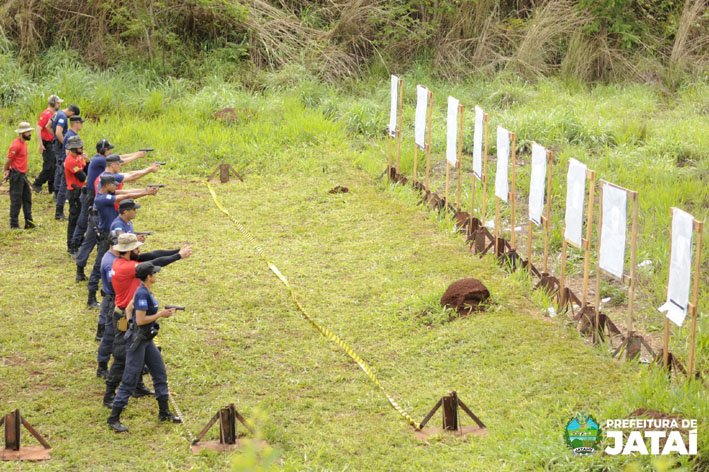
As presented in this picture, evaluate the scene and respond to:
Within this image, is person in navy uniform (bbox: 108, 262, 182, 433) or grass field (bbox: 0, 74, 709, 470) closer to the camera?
grass field (bbox: 0, 74, 709, 470)

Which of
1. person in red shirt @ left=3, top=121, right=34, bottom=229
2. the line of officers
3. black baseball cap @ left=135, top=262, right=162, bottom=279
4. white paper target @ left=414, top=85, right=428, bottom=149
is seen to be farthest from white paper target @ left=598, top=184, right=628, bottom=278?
person in red shirt @ left=3, top=121, right=34, bottom=229

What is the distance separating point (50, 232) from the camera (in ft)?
41.7

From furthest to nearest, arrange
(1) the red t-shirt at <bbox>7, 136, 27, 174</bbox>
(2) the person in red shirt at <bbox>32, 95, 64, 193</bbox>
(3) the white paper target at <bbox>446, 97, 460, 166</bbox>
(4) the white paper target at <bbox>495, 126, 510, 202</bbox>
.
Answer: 1. (2) the person in red shirt at <bbox>32, 95, 64, 193</bbox>
2. (3) the white paper target at <bbox>446, 97, 460, 166</bbox>
3. (1) the red t-shirt at <bbox>7, 136, 27, 174</bbox>
4. (4) the white paper target at <bbox>495, 126, 510, 202</bbox>

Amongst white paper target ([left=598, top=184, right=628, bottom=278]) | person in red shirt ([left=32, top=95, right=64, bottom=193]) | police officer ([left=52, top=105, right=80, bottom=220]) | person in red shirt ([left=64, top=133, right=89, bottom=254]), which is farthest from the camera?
person in red shirt ([left=32, top=95, right=64, bottom=193])

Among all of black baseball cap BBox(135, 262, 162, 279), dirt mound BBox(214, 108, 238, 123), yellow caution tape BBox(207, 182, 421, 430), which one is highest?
black baseball cap BBox(135, 262, 162, 279)

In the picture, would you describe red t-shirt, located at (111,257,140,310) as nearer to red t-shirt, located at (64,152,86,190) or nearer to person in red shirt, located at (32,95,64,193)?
red t-shirt, located at (64,152,86,190)

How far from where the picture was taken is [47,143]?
1373 cm

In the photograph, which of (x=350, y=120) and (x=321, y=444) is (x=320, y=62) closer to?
(x=350, y=120)

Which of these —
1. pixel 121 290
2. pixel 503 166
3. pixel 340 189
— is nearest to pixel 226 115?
pixel 340 189

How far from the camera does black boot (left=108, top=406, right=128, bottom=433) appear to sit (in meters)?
7.64

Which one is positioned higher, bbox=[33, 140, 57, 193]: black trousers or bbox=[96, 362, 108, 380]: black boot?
bbox=[33, 140, 57, 193]: black trousers

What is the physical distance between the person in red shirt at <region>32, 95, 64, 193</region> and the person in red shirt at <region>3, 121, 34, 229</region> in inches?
42.5

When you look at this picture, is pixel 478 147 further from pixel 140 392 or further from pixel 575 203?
pixel 140 392

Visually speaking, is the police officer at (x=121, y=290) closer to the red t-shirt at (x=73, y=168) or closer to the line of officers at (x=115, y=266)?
the line of officers at (x=115, y=266)
